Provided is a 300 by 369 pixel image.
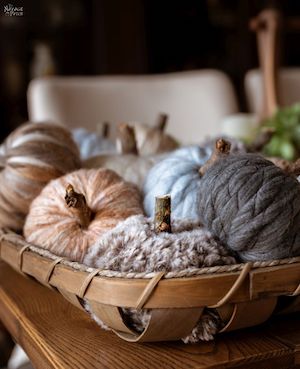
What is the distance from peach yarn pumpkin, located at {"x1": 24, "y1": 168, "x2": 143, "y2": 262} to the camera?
0.55 meters

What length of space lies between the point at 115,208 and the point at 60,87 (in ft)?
2.93

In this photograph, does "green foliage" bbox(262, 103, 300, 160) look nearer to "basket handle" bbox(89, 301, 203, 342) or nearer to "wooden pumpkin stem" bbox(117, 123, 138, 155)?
"wooden pumpkin stem" bbox(117, 123, 138, 155)

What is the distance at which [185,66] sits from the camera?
123 inches

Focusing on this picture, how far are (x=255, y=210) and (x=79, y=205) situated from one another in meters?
0.17

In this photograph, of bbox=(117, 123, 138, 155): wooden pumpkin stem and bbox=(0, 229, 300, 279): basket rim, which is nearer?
bbox=(0, 229, 300, 279): basket rim

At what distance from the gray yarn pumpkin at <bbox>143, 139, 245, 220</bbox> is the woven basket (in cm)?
12

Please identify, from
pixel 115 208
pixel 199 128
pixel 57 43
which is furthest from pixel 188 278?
pixel 57 43

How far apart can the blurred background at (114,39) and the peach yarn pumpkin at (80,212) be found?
2108 mm

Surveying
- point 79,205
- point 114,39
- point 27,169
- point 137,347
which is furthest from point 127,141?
point 114,39

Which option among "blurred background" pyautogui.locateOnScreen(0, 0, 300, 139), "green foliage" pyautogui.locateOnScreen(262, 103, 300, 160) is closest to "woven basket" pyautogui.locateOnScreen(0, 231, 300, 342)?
"green foliage" pyautogui.locateOnScreen(262, 103, 300, 160)

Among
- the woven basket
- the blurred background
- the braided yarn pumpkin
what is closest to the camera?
the woven basket

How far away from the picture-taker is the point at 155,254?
18.0 inches

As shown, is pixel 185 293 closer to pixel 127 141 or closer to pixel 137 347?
pixel 137 347

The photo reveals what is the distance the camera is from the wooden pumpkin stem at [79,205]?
52 centimetres
